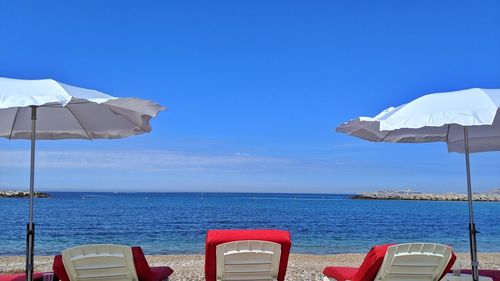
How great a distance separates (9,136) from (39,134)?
0.35 m

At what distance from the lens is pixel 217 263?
4801 millimetres

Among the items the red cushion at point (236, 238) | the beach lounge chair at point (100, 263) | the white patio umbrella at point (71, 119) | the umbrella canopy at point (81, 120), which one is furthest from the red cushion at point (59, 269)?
the umbrella canopy at point (81, 120)

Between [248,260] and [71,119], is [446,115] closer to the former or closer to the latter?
[248,260]

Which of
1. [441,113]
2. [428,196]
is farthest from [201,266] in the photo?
[428,196]

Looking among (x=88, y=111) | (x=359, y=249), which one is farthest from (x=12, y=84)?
(x=359, y=249)

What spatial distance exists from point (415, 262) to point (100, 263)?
277 cm

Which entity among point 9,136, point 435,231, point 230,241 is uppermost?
point 9,136

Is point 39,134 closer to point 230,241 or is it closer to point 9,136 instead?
point 9,136

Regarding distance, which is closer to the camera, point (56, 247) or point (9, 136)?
point (9, 136)

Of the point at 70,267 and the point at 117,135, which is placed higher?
the point at 117,135

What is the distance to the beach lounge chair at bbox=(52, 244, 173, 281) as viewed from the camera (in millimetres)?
4480

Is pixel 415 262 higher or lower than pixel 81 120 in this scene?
lower

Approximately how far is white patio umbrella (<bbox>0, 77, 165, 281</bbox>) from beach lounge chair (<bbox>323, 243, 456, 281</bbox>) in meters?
2.33

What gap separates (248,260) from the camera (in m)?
4.83
